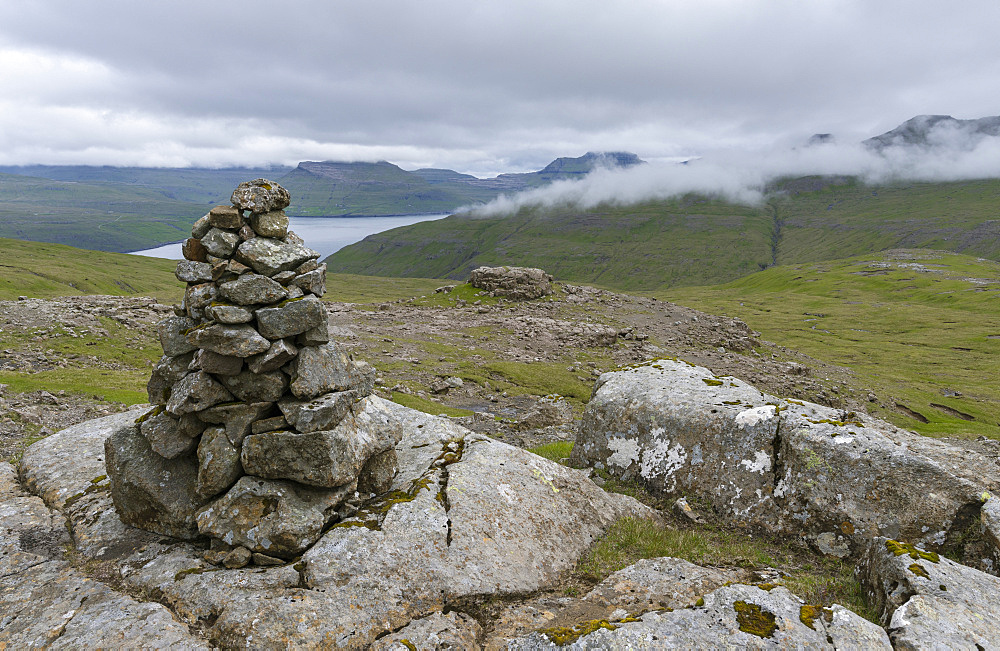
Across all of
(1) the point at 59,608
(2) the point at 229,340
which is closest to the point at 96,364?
(1) the point at 59,608

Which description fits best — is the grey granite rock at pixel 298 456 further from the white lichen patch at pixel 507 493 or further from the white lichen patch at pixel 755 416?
the white lichen patch at pixel 755 416

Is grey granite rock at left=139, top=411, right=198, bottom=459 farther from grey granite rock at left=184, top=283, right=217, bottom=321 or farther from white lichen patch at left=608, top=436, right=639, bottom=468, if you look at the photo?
white lichen patch at left=608, top=436, right=639, bottom=468

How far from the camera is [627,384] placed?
66.0ft

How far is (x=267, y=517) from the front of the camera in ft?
38.2

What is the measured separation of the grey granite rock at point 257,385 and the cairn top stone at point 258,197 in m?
4.75

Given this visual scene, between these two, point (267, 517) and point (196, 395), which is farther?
point (196, 395)

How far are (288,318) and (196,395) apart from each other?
3.13m

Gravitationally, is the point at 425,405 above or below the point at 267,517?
below

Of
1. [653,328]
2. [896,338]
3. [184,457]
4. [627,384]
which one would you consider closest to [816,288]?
[896,338]

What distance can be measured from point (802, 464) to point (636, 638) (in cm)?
841

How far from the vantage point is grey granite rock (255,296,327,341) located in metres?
12.5

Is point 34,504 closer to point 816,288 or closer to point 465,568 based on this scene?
point 465,568

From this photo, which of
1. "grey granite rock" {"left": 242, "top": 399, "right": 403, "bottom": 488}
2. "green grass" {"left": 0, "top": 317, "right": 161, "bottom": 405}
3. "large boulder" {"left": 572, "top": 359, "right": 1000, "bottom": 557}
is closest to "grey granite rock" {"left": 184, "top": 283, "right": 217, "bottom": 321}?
"grey granite rock" {"left": 242, "top": 399, "right": 403, "bottom": 488}

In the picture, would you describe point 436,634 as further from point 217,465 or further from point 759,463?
point 759,463
